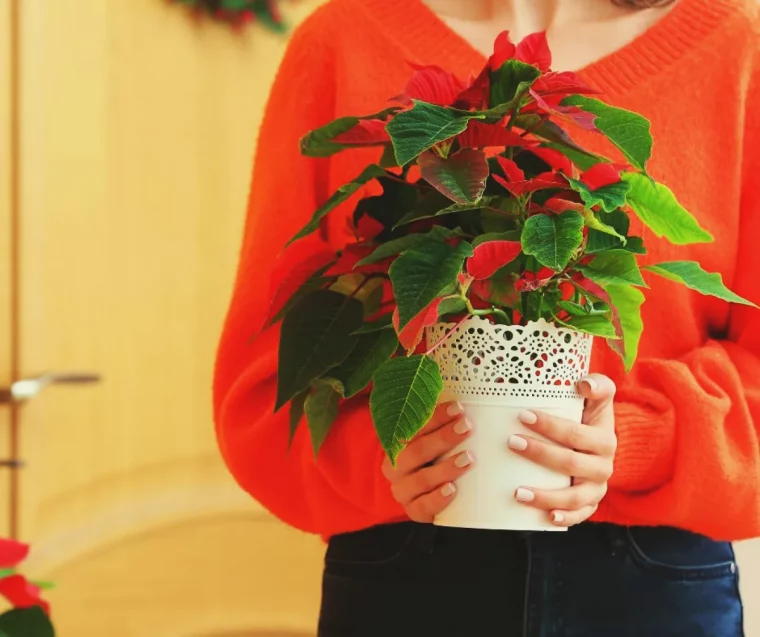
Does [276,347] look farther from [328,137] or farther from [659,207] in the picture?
[659,207]

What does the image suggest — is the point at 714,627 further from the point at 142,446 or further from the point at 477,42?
the point at 142,446

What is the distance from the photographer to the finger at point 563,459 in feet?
2.31

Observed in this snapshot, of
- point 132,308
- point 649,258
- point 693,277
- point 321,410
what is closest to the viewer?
point 693,277

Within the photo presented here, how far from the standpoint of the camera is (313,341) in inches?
29.9

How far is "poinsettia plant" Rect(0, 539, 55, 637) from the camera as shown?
23.9 inches

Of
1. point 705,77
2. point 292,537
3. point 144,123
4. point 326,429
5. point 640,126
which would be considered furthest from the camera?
point 292,537

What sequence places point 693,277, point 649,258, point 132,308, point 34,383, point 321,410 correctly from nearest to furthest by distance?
point 693,277 < point 321,410 < point 649,258 < point 34,383 < point 132,308

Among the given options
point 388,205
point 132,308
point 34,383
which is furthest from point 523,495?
point 132,308

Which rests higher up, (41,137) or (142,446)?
(41,137)

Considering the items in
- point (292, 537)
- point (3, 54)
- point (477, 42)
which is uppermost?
point (3, 54)

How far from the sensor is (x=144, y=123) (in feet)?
6.49

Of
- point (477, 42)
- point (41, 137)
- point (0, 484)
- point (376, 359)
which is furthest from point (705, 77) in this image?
point (0, 484)

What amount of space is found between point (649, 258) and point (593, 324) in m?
0.26

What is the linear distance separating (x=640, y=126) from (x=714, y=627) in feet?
1.56
